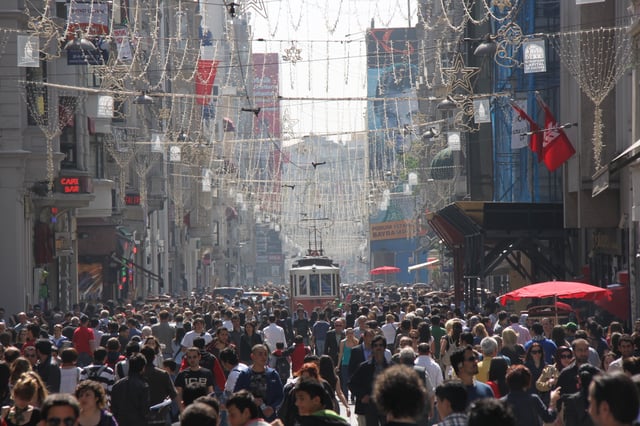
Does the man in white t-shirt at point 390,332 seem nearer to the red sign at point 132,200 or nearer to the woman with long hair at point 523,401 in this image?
the woman with long hair at point 523,401

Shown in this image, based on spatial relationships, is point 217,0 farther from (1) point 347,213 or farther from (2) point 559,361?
(2) point 559,361

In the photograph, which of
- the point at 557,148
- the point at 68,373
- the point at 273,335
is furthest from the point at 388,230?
the point at 68,373

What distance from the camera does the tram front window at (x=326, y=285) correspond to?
48.3m

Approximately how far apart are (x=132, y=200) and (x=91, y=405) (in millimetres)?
46487

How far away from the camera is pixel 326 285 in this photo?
4834 centimetres

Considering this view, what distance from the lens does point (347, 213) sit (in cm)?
16112

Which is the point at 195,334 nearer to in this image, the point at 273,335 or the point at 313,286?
the point at 273,335

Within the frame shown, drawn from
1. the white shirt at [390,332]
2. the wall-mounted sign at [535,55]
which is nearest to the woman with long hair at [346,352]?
the white shirt at [390,332]

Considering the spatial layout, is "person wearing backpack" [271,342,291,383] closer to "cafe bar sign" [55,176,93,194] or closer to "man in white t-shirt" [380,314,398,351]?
"man in white t-shirt" [380,314,398,351]

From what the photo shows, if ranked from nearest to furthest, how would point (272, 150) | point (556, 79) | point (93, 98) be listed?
point (93, 98) < point (556, 79) < point (272, 150)

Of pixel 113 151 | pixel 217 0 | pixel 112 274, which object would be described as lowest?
pixel 112 274

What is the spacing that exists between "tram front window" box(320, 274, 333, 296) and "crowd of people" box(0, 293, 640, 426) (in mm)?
24992

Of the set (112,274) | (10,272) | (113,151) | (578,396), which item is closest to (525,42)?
(10,272)

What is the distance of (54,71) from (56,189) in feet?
12.1
